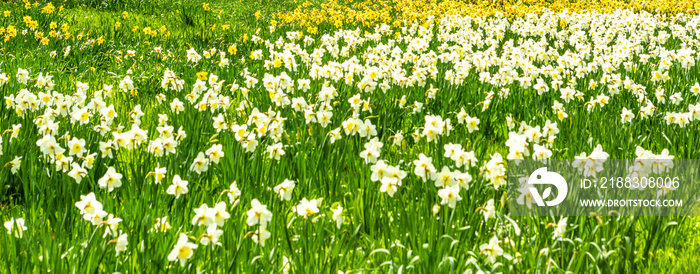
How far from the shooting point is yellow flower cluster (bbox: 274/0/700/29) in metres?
9.95

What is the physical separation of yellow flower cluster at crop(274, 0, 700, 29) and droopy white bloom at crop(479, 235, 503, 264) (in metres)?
7.01

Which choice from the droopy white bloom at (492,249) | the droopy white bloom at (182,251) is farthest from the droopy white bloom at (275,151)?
the droopy white bloom at (492,249)

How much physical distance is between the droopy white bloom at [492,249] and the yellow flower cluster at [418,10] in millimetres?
7008

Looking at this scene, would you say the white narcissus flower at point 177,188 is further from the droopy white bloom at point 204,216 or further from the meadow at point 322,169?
the droopy white bloom at point 204,216

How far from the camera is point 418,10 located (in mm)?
12719

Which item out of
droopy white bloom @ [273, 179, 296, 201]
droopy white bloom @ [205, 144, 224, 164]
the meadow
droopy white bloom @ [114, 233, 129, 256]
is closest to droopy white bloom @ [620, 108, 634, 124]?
the meadow

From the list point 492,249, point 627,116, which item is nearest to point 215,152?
point 492,249

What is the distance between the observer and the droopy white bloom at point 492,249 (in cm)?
187

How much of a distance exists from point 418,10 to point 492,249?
1137 cm

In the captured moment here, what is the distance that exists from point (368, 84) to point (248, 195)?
6.31 ft

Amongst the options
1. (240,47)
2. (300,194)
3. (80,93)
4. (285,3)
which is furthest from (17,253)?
(285,3)

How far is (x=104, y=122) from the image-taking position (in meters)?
3.13

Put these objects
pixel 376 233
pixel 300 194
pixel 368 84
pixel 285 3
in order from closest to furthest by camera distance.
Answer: pixel 376 233 → pixel 300 194 → pixel 368 84 → pixel 285 3

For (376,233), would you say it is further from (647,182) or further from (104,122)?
(104,122)
